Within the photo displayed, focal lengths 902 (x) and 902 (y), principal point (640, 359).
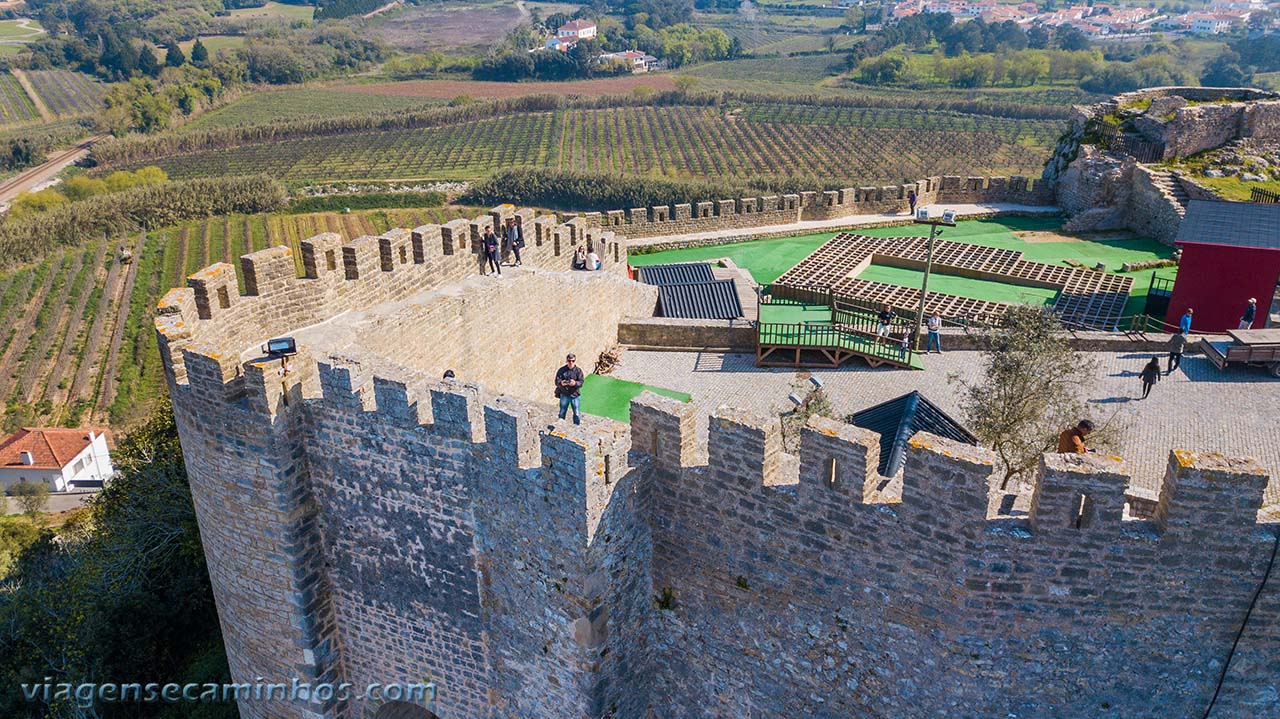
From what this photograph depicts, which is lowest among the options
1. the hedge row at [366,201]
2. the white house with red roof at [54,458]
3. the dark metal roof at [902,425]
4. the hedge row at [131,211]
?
the white house with red roof at [54,458]

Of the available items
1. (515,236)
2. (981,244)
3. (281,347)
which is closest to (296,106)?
(981,244)

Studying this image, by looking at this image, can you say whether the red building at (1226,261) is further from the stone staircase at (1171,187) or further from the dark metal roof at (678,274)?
the dark metal roof at (678,274)

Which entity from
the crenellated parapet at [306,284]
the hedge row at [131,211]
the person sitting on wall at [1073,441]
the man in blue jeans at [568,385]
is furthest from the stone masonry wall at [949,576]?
the hedge row at [131,211]

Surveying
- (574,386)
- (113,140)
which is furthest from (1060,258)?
(113,140)

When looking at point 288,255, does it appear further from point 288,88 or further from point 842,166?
point 288,88

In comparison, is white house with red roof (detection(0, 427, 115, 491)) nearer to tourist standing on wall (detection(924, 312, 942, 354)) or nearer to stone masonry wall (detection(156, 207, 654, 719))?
stone masonry wall (detection(156, 207, 654, 719))

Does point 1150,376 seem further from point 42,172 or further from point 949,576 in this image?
point 42,172

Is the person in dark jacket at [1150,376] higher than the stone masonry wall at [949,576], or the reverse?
the stone masonry wall at [949,576]
